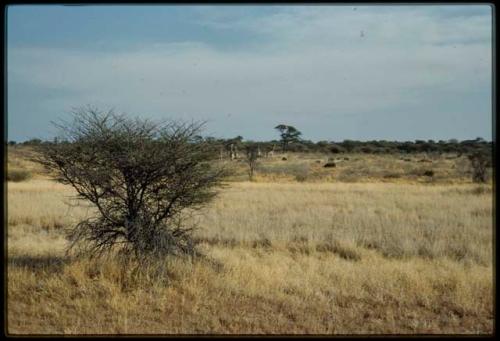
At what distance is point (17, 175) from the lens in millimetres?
34344

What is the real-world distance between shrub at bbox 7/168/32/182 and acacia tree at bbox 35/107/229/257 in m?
28.1

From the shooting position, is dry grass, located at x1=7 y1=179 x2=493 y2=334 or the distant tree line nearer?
dry grass, located at x1=7 y1=179 x2=493 y2=334

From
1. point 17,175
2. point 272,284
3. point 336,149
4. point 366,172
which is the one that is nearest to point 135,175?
point 272,284

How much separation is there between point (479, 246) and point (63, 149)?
816 cm

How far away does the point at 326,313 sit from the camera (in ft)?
21.4

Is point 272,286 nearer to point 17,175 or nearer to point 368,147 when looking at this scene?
point 17,175

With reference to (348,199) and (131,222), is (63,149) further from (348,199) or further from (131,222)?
(348,199)

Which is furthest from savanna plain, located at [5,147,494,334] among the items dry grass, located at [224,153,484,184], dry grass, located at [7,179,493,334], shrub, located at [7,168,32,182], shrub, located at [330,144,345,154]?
shrub, located at [330,144,345,154]

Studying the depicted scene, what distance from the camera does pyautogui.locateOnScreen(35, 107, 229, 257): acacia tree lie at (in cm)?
791

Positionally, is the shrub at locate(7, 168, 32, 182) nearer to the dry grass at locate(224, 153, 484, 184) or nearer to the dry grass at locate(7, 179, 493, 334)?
the dry grass at locate(224, 153, 484, 184)

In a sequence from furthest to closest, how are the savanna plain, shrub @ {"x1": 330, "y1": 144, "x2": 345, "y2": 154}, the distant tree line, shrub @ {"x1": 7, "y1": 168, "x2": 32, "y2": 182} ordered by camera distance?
shrub @ {"x1": 330, "y1": 144, "x2": 345, "y2": 154} → the distant tree line → shrub @ {"x1": 7, "y1": 168, "x2": 32, "y2": 182} → the savanna plain

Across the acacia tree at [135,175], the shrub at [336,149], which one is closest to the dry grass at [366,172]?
the shrub at [336,149]

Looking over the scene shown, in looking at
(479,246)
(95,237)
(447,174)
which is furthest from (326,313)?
(447,174)

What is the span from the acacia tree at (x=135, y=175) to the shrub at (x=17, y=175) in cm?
2806
